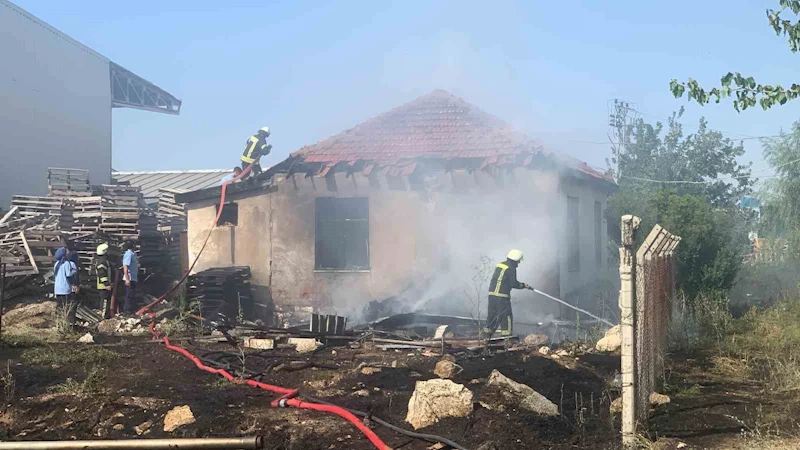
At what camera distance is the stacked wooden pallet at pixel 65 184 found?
19.1m

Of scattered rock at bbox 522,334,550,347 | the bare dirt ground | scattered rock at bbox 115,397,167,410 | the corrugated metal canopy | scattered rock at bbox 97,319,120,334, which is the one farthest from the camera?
the corrugated metal canopy

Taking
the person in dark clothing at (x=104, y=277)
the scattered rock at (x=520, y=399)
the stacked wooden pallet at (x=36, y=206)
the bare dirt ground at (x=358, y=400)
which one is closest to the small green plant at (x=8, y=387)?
the bare dirt ground at (x=358, y=400)

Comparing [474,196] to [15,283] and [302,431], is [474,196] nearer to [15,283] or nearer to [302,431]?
[302,431]

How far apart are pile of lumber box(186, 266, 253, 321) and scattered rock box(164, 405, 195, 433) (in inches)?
314

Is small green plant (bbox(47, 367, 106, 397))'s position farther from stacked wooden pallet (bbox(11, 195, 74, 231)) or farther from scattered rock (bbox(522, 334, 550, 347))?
stacked wooden pallet (bbox(11, 195, 74, 231))

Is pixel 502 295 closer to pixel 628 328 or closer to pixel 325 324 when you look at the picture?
pixel 325 324

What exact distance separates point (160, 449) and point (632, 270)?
4.11m

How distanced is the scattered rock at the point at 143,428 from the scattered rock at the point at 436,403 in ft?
7.82

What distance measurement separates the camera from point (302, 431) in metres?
5.98

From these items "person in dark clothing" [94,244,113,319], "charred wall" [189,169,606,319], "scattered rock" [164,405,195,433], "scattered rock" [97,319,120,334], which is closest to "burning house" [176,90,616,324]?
"charred wall" [189,169,606,319]

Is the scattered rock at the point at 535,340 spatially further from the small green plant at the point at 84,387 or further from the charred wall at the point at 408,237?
the small green plant at the point at 84,387

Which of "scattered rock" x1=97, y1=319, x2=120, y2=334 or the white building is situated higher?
the white building

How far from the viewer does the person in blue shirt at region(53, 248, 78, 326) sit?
13.4 meters

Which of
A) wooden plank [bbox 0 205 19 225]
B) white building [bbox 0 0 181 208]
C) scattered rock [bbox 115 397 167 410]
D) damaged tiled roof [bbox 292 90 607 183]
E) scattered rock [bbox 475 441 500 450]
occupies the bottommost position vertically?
scattered rock [bbox 115 397 167 410]
